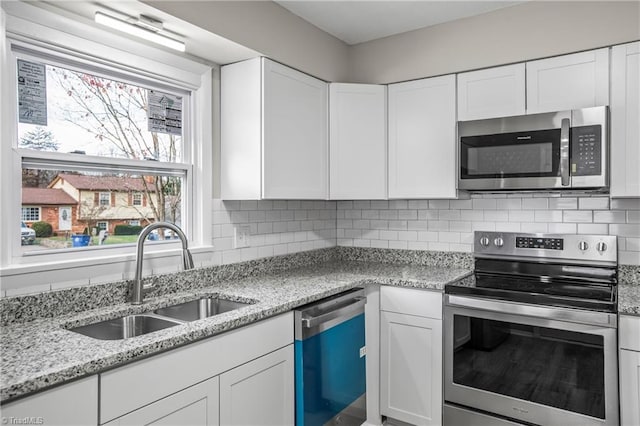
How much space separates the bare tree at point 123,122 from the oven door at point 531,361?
164 cm

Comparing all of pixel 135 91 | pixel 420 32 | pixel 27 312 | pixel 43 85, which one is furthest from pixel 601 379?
pixel 43 85

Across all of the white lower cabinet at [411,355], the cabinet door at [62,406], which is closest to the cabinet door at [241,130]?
the white lower cabinet at [411,355]

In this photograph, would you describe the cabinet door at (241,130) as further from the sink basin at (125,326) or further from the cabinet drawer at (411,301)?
the cabinet drawer at (411,301)

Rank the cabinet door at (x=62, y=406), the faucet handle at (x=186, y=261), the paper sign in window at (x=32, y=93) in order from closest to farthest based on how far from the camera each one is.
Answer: the cabinet door at (x=62, y=406)
the paper sign in window at (x=32, y=93)
the faucet handle at (x=186, y=261)

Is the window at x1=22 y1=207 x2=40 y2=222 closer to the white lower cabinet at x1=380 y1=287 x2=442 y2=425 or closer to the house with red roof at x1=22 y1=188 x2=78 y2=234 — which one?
the house with red roof at x1=22 y1=188 x2=78 y2=234

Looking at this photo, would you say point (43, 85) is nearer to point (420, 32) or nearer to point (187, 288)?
point (187, 288)

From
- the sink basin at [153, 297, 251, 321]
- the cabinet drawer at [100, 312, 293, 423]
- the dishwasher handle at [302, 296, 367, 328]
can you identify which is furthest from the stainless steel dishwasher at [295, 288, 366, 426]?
the sink basin at [153, 297, 251, 321]

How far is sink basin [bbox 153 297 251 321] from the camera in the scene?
7.06 ft

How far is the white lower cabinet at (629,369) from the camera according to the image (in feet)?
6.30

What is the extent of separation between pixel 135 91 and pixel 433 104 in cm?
174

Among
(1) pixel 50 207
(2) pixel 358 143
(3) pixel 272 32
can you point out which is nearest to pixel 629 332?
(2) pixel 358 143

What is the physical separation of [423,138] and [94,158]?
188 cm

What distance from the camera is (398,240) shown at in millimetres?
3250

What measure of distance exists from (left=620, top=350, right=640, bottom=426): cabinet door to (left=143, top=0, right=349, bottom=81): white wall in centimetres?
225
